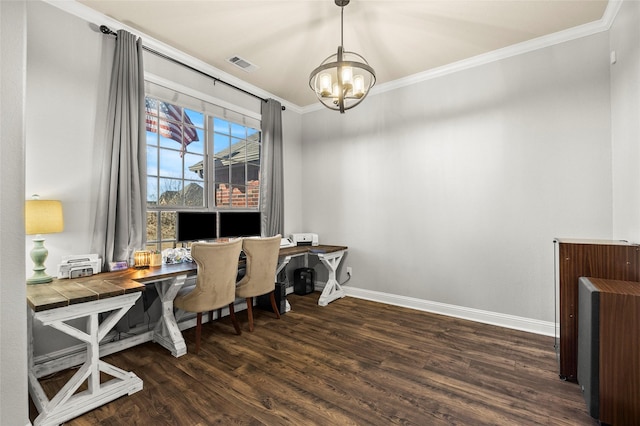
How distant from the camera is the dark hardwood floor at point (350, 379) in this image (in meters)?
1.73

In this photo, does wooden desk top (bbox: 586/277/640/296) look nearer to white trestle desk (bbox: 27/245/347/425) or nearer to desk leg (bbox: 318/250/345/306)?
desk leg (bbox: 318/250/345/306)

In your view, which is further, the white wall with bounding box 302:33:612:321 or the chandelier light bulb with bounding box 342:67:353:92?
the white wall with bounding box 302:33:612:321

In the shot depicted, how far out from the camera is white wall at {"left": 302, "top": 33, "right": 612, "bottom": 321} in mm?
2680

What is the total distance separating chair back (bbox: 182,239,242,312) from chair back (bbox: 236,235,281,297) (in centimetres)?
26

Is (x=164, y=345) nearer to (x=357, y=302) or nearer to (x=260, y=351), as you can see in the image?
(x=260, y=351)

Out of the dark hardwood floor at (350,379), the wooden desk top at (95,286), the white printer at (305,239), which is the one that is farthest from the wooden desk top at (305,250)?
the wooden desk top at (95,286)

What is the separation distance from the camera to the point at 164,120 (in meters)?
3.01

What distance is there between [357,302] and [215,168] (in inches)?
98.6

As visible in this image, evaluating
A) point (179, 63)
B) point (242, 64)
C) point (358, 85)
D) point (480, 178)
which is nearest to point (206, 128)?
point (179, 63)

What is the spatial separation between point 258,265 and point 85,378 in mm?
1544

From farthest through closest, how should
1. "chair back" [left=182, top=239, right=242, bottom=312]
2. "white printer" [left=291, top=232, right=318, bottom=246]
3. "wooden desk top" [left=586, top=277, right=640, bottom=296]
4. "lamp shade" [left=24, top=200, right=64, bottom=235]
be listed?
"white printer" [left=291, top=232, right=318, bottom=246] → "chair back" [left=182, top=239, right=242, bottom=312] → "lamp shade" [left=24, top=200, right=64, bottom=235] → "wooden desk top" [left=586, top=277, right=640, bottom=296]

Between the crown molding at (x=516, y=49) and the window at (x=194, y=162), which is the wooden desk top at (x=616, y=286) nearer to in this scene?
the crown molding at (x=516, y=49)

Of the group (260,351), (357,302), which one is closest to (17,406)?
(260,351)

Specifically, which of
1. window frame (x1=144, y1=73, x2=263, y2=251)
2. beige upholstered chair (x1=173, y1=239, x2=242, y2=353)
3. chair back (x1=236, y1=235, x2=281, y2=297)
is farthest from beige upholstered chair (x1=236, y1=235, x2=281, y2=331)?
window frame (x1=144, y1=73, x2=263, y2=251)
